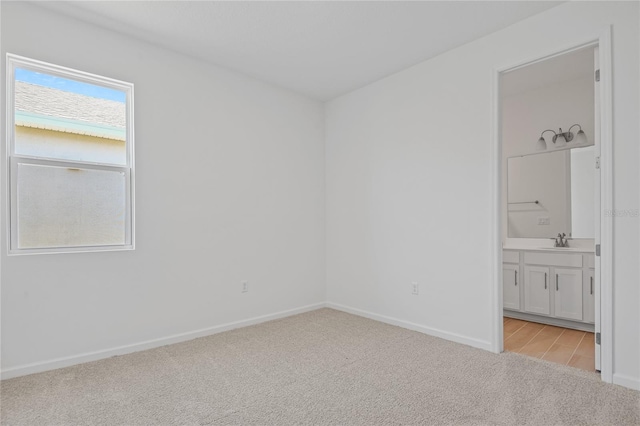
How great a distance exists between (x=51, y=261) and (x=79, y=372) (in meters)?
Result: 0.85

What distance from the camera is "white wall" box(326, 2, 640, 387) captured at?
236cm

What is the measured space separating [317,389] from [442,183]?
7.15ft

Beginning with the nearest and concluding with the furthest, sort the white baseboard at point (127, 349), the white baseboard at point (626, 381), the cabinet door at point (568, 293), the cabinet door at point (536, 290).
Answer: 1. the white baseboard at point (626, 381)
2. the white baseboard at point (127, 349)
3. the cabinet door at point (568, 293)
4. the cabinet door at point (536, 290)

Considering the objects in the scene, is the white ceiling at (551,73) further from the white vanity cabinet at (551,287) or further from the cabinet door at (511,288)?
the cabinet door at (511,288)

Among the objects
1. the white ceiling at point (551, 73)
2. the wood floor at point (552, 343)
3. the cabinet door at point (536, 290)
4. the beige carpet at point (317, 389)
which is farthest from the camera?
the cabinet door at point (536, 290)

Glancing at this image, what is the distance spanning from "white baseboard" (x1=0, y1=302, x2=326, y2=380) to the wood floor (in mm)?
2392

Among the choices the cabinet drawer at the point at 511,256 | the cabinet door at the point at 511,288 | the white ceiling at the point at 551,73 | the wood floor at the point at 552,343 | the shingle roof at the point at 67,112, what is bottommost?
the wood floor at the point at 552,343

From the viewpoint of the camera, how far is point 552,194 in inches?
167

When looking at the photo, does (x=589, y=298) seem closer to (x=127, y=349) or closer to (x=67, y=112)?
(x=127, y=349)

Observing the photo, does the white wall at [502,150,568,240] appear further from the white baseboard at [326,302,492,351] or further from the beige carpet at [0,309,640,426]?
the beige carpet at [0,309,640,426]

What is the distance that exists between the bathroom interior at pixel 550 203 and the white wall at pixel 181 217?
7.90 feet

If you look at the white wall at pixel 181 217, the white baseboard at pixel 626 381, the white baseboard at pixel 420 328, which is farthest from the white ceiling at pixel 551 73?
the white baseboard at pixel 626 381

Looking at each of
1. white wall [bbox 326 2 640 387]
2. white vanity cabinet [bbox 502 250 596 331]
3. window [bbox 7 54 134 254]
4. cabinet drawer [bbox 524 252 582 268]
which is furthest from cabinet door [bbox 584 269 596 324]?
window [bbox 7 54 134 254]

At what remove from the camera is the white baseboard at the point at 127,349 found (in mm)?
2533
